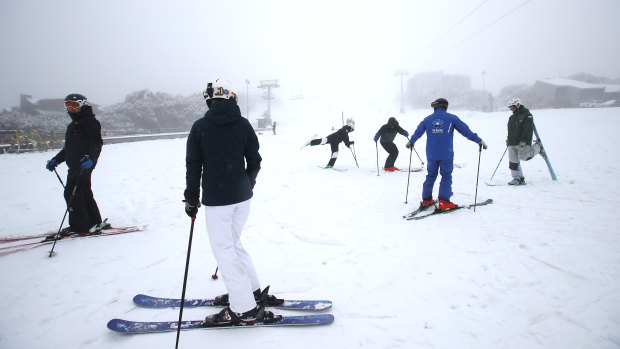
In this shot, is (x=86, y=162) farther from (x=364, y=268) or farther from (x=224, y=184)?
(x=364, y=268)

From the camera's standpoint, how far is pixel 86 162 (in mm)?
4715

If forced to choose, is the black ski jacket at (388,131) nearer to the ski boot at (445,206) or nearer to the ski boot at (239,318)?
the ski boot at (445,206)

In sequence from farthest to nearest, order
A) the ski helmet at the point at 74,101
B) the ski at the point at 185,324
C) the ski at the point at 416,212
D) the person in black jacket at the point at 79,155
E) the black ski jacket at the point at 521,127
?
the black ski jacket at the point at 521,127 → the ski at the point at 416,212 → the person in black jacket at the point at 79,155 → the ski helmet at the point at 74,101 → the ski at the point at 185,324

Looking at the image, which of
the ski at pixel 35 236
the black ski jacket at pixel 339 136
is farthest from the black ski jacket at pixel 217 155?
the black ski jacket at pixel 339 136

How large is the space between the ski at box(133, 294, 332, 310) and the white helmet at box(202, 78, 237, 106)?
2.30 metres

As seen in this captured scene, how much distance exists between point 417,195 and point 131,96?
202ft

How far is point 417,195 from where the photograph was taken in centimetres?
728

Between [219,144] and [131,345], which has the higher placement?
[219,144]

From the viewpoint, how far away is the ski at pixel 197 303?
9.93ft

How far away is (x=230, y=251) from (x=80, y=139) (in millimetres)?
4309

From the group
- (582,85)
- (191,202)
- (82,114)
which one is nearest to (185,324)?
(191,202)

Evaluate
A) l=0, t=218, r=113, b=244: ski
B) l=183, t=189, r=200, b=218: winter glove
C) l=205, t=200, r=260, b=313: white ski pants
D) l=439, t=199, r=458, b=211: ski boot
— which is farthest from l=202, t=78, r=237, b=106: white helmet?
l=439, t=199, r=458, b=211: ski boot

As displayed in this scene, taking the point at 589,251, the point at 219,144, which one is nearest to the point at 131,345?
the point at 219,144

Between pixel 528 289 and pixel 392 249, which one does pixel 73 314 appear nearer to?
pixel 392 249
